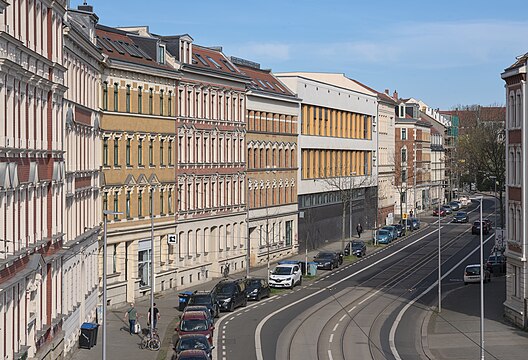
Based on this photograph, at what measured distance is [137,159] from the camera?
217 ft

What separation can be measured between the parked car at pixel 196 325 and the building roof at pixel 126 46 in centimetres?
1841

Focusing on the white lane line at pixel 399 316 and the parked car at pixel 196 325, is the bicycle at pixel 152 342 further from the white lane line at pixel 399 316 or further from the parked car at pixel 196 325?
the white lane line at pixel 399 316

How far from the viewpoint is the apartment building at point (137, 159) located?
6250cm

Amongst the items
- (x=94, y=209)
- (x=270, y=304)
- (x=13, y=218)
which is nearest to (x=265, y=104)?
(x=270, y=304)

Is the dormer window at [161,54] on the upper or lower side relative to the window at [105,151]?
upper

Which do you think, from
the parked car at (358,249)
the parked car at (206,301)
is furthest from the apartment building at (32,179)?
the parked car at (358,249)

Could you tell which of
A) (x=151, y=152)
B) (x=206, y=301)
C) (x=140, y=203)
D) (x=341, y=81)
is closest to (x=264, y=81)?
(x=151, y=152)

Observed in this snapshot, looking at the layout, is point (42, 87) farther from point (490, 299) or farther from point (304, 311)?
point (490, 299)

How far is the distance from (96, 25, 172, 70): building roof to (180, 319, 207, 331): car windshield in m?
18.8

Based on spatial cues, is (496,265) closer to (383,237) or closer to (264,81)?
(264,81)

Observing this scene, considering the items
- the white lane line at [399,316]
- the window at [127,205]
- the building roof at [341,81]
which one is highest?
the building roof at [341,81]

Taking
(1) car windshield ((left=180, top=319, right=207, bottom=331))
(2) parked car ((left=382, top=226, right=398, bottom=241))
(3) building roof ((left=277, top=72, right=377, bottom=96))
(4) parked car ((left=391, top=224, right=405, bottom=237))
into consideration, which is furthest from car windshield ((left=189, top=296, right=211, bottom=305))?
(3) building roof ((left=277, top=72, right=377, bottom=96))

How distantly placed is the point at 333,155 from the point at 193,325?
6365 centimetres

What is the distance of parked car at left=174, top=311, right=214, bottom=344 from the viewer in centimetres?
4867
